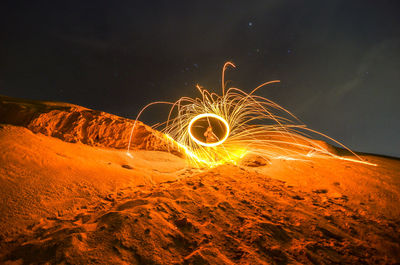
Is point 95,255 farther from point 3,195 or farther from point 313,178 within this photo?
point 313,178

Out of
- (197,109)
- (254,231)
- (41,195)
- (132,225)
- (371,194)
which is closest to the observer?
(132,225)

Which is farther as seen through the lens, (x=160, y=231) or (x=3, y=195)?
(x=3, y=195)

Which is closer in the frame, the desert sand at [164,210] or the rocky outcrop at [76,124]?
the desert sand at [164,210]

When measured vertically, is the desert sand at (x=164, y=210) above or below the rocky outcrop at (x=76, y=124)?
below

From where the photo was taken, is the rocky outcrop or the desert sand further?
the rocky outcrop

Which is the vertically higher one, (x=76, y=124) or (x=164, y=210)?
(x=76, y=124)

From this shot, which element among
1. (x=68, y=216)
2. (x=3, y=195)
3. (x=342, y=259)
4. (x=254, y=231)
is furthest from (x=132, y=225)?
(x=342, y=259)

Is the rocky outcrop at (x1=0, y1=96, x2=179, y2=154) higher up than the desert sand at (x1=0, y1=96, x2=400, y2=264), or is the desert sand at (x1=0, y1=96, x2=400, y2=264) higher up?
the rocky outcrop at (x1=0, y1=96, x2=179, y2=154)

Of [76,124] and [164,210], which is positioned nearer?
[164,210]
